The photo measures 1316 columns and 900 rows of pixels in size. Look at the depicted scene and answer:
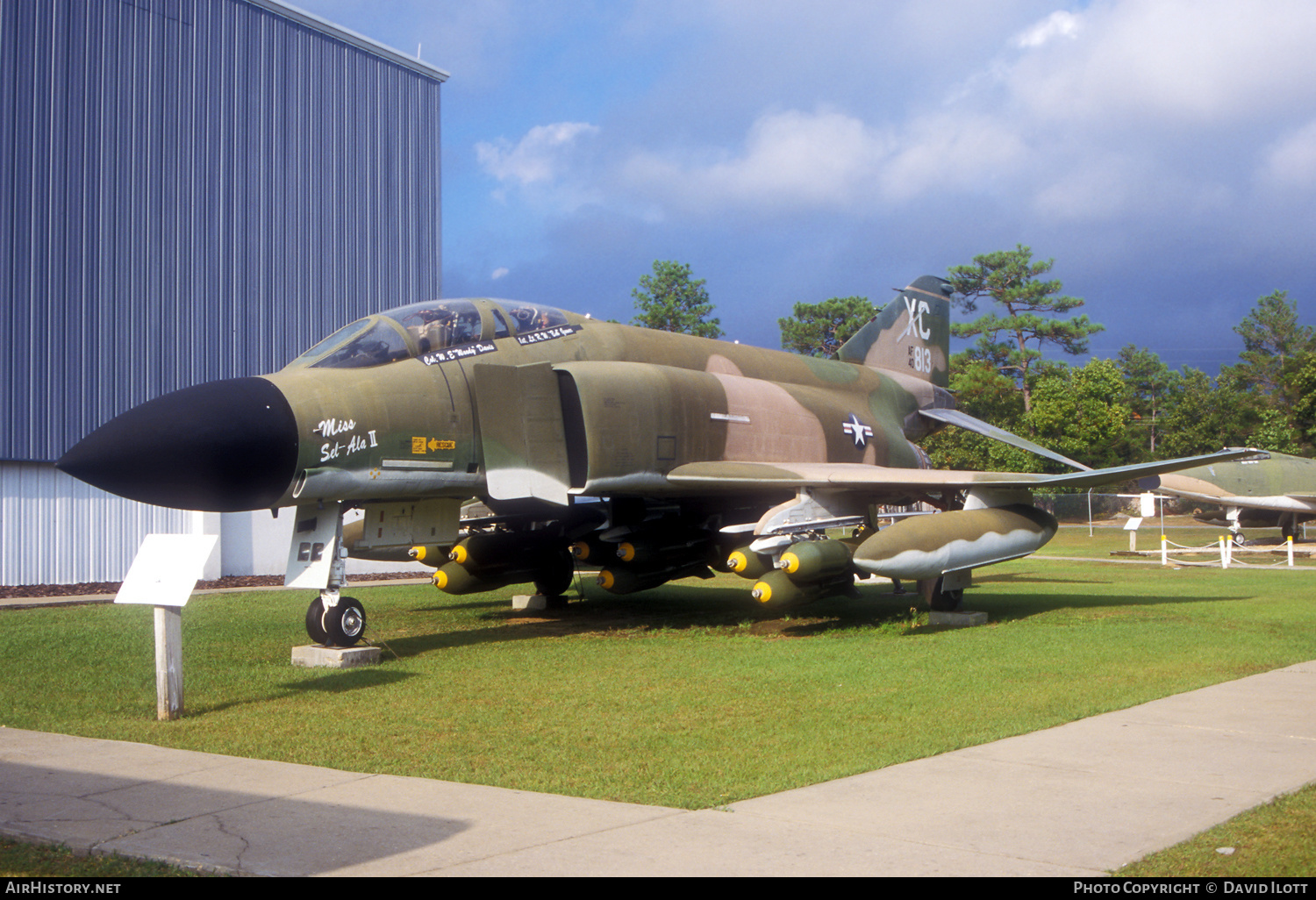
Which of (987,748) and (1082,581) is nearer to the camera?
(987,748)

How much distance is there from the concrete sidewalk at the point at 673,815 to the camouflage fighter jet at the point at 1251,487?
88.6 ft

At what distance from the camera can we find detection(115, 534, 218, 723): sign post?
6.78 m

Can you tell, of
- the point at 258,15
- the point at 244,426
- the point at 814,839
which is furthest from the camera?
the point at 258,15

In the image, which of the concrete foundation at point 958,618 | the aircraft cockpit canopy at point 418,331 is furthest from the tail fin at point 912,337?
the aircraft cockpit canopy at point 418,331

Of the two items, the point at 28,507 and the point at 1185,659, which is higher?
the point at 28,507

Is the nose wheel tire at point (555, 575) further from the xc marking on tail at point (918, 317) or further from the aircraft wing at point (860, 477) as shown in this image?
the xc marking on tail at point (918, 317)

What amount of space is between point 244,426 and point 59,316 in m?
13.2

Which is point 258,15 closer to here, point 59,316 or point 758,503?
point 59,316

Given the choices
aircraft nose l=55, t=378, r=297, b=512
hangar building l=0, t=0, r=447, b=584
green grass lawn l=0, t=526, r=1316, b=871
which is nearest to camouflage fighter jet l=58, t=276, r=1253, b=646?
aircraft nose l=55, t=378, r=297, b=512

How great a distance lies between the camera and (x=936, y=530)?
36.8ft

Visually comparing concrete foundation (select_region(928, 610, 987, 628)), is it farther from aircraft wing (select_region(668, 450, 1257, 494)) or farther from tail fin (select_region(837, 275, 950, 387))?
tail fin (select_region(837, 275, 950, 387))

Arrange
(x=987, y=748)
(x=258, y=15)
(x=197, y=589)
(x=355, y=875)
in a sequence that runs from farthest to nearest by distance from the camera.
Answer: (x=258, y=15), (x=197, y=589), (x=987, y=748), (x=355, y=875)

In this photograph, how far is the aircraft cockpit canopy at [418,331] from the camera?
962cm

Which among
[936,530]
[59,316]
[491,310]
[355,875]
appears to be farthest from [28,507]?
[355,875]
